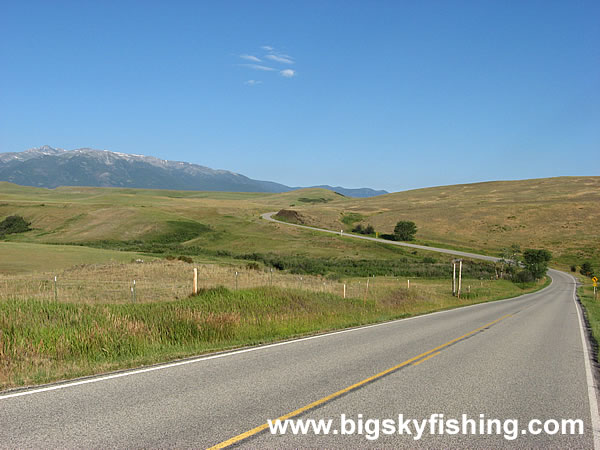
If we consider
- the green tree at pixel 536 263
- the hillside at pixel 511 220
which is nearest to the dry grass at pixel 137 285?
the green tree at pixel 536 263

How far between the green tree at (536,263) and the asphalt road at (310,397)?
184ft

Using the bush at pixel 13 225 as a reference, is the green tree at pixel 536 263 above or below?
below

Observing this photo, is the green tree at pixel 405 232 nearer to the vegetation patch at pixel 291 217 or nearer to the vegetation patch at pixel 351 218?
the vegetation patch at pixel 351 218

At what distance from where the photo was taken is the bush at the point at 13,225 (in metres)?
87.8

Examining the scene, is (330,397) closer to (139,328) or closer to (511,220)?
(139,328)

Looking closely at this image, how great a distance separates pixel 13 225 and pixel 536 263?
299 feet

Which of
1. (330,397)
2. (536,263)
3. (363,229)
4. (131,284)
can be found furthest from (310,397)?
(363,229)

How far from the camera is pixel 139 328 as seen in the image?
1246 centimetres

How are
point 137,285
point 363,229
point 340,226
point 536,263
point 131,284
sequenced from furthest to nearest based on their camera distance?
→ point 340,226, point 363,229, point 536,263, point 131,284, point 137,285

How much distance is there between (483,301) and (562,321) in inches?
477

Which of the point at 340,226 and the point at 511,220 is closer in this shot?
the point at 511,220

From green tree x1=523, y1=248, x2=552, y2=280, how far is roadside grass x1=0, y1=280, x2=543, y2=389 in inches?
2066

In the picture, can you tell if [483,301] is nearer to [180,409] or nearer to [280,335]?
[280,335]

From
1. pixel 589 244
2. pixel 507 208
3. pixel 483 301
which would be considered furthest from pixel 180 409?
pixel 507 208
